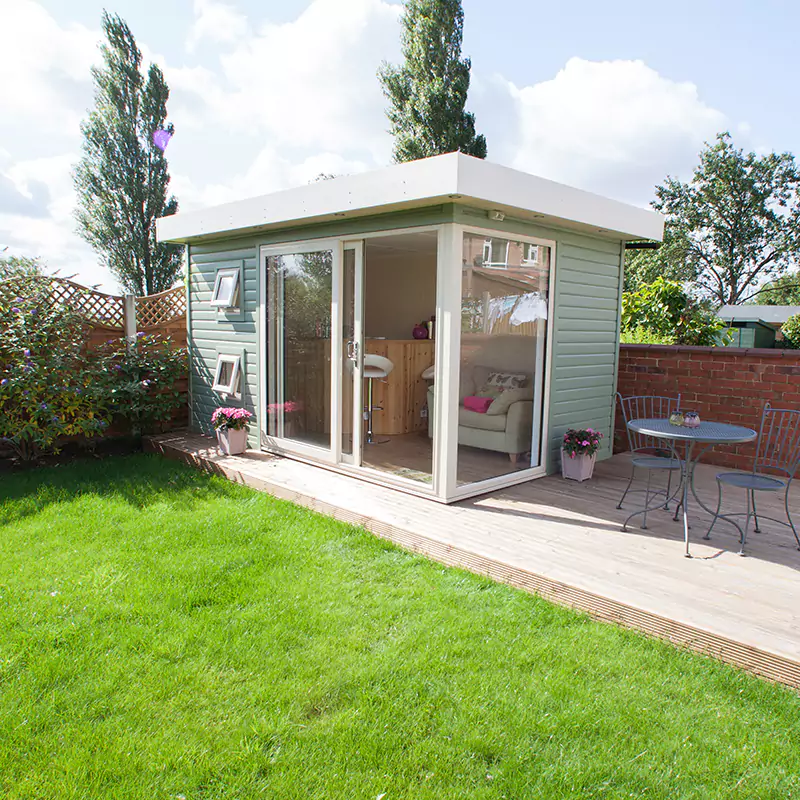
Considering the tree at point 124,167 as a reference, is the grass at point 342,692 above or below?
below

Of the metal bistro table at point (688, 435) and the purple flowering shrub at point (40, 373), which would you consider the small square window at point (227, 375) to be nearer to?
the purple flowering shrub at point (40, 373)

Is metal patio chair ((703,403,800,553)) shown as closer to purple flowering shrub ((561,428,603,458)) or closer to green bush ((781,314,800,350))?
purple flowering shrub ((561,428,603,458))

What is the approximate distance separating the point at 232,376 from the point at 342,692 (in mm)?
4356

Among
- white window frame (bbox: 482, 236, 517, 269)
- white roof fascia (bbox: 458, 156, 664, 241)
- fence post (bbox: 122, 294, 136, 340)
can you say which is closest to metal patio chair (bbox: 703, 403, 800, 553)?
white roof fascia (bbox: 458, 156, 664, 241)

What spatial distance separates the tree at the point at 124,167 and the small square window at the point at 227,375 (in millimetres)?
12648

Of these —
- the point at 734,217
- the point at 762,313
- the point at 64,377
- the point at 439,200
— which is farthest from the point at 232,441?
the point at 762,313

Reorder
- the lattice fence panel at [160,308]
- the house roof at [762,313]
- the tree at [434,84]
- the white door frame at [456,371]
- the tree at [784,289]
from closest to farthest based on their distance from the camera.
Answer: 1. the white door frame at [456,371]
2. the lattice fence panel at [160,308]
3. the tree at [434,84]
4. the house roof at [762,313]
5. the tree at [784,289]

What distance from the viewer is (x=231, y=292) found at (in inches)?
239

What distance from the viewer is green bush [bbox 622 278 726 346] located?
819 centimetres

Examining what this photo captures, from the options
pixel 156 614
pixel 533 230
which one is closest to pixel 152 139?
pixel 533 230

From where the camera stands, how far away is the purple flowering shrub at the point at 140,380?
6.25 metres

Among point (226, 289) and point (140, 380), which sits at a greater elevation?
point (226, 289)

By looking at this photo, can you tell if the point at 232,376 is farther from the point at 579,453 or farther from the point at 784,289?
the point at 784,289

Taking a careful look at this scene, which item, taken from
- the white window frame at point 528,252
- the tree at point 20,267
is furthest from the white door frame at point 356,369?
the tree at point 20,267
